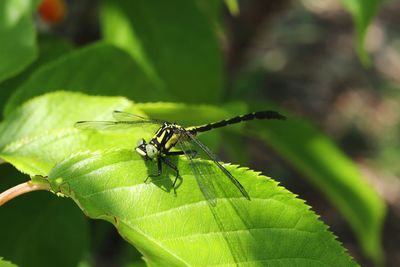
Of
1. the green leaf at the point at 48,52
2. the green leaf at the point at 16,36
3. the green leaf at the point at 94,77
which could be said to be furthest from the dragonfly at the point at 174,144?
the green leaf at the point at 48,52

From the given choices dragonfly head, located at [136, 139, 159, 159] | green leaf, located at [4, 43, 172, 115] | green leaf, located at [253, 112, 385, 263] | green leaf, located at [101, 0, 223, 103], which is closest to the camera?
dragonfly head, located at [136, 139, 159, 159]

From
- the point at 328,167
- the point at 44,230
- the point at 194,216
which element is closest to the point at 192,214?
the point at 194,216

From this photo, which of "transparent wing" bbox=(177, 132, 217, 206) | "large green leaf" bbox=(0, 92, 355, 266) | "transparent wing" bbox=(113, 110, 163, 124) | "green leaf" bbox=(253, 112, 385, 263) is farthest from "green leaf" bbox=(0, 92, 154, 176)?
"green leaf" bbox=(253, 112, 385, 263)

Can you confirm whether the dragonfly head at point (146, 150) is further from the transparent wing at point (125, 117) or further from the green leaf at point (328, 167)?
the green leaf at point (328, 167)

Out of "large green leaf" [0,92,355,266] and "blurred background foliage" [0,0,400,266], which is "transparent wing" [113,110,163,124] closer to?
"blurred background foliage" [0,0,400,266]

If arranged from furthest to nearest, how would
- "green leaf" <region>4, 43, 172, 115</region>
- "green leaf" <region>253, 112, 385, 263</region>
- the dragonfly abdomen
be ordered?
"green leaf" <region>253, 112, 385, 263</region> → the dragonfly abdomen → "green leaf" <region>4, 43, 172, 115</region>

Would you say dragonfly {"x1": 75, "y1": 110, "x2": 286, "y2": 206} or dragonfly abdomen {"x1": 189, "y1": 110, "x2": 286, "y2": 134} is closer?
dragonfly {"x1": 75, "y1": 110, "x2": 286, "y2": 206}
